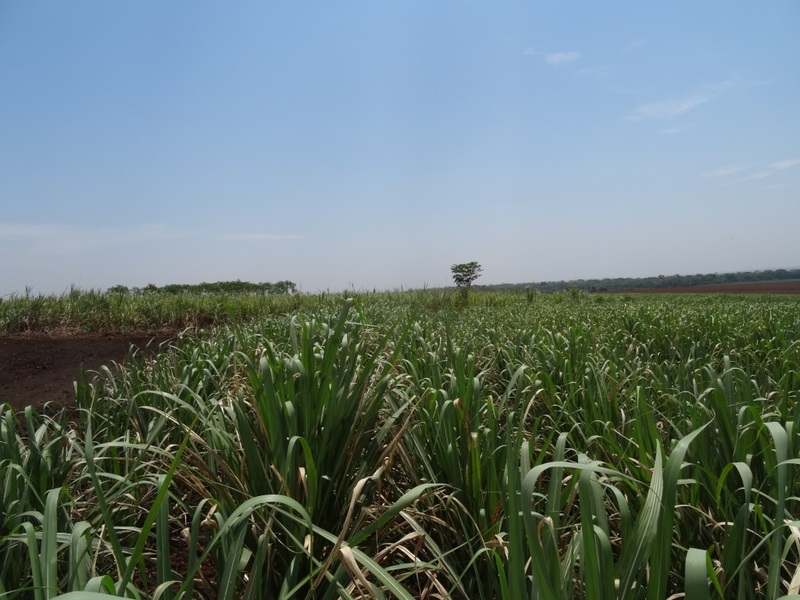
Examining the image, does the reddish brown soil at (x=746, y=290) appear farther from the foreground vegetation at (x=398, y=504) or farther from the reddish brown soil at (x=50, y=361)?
the foreground vegetation at (x=398, y=504)

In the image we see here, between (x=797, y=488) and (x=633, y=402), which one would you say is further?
(x=633, y=402)

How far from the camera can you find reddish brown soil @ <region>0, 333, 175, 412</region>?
5.30m

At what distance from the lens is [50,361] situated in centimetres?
746

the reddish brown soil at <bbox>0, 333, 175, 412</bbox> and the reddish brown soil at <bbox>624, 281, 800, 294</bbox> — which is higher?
the reddish brown soil at <bbox>624, 281, 800, 294</bbox>

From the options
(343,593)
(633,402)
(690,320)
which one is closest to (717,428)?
(633,402)

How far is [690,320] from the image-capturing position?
6.36m

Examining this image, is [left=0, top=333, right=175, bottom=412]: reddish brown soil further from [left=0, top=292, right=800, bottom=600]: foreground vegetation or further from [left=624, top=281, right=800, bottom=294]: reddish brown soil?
[left=624, top=281, right=800, bottom=294]: reddish brown soil

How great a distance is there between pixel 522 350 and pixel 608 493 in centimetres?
215

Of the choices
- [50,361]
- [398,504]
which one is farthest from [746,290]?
[398,504]

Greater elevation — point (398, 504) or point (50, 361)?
point (398, 504)

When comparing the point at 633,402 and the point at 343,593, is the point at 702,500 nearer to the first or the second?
the point at 633,402

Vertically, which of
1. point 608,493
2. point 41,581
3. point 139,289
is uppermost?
point 139,289

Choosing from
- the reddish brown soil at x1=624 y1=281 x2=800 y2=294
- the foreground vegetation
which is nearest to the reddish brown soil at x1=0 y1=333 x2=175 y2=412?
the foreground vegetation

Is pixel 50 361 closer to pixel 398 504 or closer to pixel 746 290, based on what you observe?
pixel 398 504
